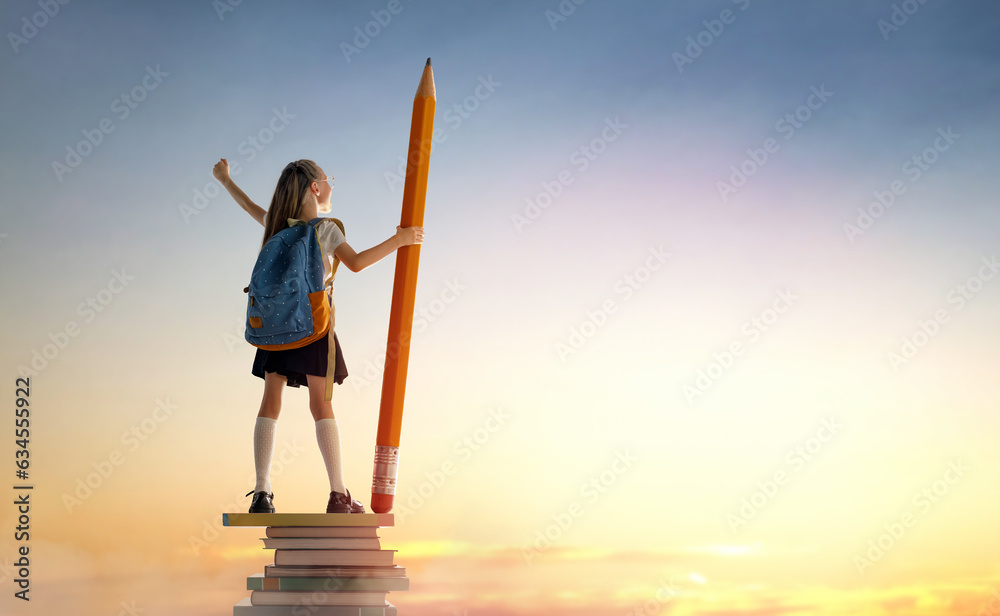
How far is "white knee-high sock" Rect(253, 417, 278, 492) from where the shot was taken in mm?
5219

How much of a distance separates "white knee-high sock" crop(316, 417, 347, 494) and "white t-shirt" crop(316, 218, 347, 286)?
32.4 inches

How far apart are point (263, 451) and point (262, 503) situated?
0.29 meters

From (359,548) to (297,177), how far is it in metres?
2.18

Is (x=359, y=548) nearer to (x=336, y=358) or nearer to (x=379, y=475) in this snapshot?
(x=379, y=475)

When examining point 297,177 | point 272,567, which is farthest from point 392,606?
point 297,177

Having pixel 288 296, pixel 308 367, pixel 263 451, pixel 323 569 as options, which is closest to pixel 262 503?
pixel 263 451

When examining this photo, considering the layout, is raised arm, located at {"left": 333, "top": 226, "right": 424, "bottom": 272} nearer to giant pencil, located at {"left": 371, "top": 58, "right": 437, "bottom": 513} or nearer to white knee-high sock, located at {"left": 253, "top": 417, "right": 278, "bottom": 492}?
giant pencil, located at {"left": 371, "top": 58, "right": 437, "bottom": 513}

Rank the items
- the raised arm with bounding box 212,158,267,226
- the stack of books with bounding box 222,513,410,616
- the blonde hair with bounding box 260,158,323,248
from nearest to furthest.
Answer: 1. the stack of books with bounding box 222,513,410,616
2. the blonde hair with bounding box 260,158,323,248
3. the raised arm with bounding box 212,158,267,226

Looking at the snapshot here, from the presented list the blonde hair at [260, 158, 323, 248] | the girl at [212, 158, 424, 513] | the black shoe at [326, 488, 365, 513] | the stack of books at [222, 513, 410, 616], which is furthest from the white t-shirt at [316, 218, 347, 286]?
the stack of books at [222, 513, 410, 616]

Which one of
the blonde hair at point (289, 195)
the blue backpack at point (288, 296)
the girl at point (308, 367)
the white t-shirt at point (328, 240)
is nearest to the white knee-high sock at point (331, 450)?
the girl at point (308, 367)

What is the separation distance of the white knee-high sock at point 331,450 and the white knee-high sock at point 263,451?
28cm

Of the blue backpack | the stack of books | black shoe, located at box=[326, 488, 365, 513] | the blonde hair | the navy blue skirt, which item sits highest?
the blonde hair

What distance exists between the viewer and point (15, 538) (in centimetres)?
640

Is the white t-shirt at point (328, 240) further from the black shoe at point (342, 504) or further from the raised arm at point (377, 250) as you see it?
the black shoe at point (342, 504)
